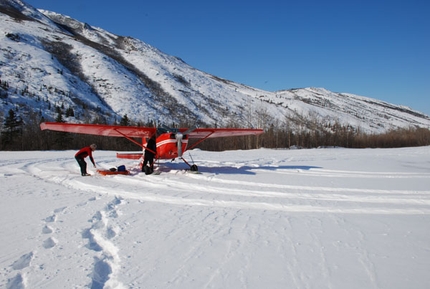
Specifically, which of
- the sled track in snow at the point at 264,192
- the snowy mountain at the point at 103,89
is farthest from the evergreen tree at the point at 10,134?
the sled track in snow at the point at 264,192

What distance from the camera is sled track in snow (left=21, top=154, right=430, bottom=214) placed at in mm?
5039

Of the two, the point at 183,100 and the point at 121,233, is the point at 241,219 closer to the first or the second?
the point at 121,233

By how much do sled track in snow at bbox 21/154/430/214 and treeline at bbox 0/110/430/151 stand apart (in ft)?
44.1

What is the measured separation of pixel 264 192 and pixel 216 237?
301 centimetres

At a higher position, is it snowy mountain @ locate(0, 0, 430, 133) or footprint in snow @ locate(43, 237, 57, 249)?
snowy mountain @ locate(0, 0, 430, 133)

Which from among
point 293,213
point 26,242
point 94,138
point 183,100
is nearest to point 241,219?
point 293,213

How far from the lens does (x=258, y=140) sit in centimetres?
2238

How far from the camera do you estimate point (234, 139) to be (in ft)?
74.3

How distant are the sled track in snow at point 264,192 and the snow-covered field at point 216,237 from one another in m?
0.04

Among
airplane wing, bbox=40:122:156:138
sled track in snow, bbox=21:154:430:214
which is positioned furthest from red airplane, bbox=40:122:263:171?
sled track in snow, bbox=21:154:430:214

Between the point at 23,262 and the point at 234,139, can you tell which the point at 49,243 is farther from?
the point at 234,139

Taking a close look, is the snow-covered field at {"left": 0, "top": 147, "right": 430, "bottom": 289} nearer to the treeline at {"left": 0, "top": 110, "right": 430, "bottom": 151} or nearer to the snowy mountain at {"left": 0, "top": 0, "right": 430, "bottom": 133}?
the treeline at {"left": 0, "top": 110, "right": 430, "bottom": 151}

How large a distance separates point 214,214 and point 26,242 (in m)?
2.65

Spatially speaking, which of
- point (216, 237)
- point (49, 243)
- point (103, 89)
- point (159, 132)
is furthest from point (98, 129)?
point (103, 89)
